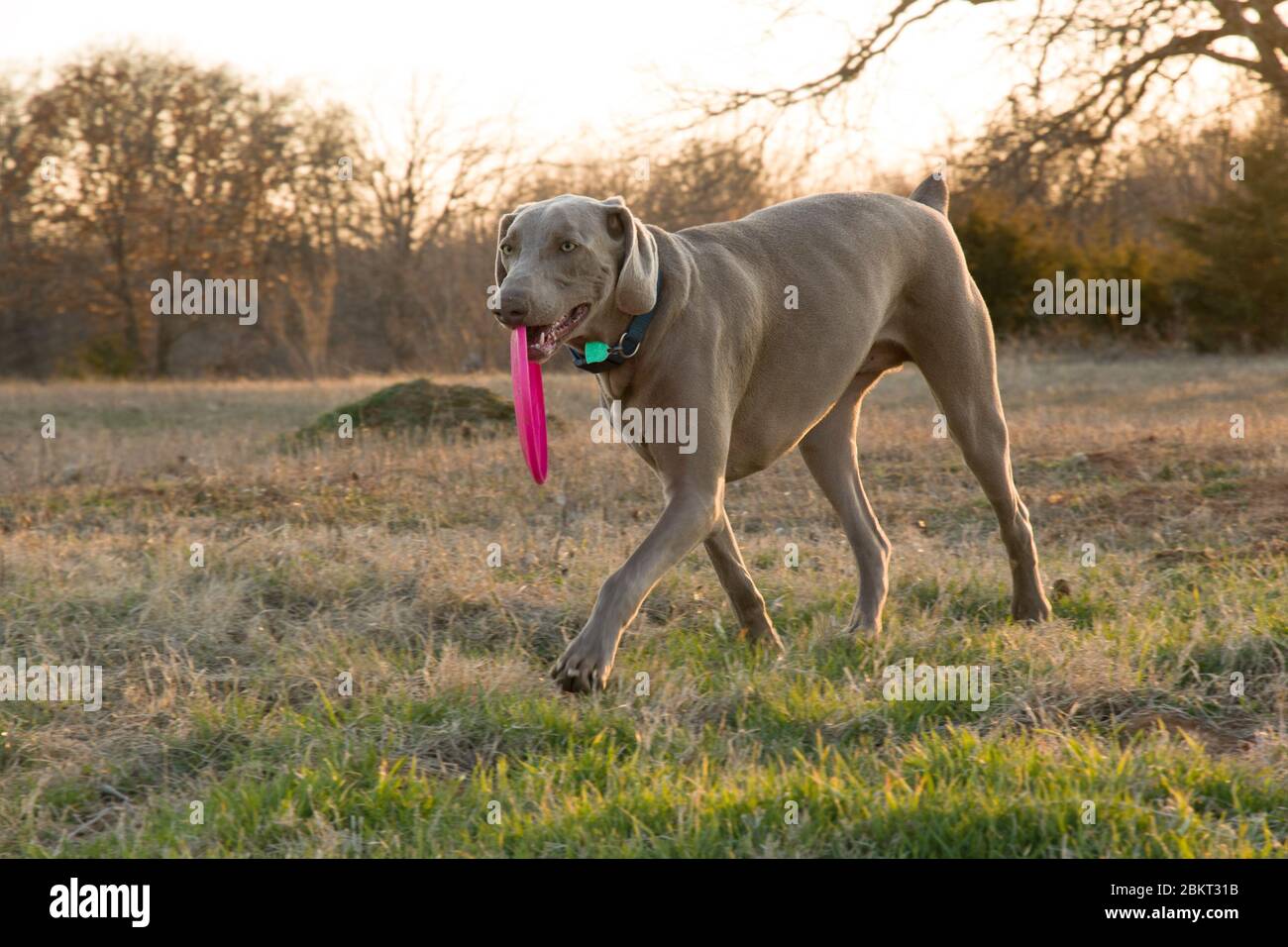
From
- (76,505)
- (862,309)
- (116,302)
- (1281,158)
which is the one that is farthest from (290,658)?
(116,302)

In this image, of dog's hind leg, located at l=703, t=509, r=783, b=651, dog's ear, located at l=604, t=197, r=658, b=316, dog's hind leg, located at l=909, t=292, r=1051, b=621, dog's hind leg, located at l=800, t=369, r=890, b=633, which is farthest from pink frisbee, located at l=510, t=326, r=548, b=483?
dog's hind leg, located at l=909, t=292, r=1051, b=621

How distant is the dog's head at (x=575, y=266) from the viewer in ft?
12.9

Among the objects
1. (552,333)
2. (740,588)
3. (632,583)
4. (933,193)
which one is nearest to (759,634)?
(740,588)

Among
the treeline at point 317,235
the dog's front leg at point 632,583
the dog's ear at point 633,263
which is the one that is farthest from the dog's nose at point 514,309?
the treeline at point 317,235

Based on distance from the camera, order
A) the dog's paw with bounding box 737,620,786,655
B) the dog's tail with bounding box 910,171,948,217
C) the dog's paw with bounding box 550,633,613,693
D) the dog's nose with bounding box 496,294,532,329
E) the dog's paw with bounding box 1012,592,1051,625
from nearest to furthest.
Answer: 1. the dog's nose with bounding box 496,294,532,329
2. the dog's paw with bounding box 550,633,613,693
3. the dog's paw with bounding box 737,620,786,655
4. the dog's paw with bounding box 1012,592,1051,625
5. the dog's tail with bounding box 910,171,948,217

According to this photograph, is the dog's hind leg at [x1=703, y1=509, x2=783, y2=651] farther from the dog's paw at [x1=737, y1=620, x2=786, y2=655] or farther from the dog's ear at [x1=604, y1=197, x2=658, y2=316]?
the dog's ear at [x1=604, y1=197, x2=658, y2=316]

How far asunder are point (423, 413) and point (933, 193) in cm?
723

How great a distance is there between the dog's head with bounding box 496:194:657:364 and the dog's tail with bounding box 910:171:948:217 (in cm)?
201

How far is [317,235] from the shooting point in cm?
3008

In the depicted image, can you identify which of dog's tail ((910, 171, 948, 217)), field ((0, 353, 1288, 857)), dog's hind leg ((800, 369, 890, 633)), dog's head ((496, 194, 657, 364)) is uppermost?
dog's tail ((910, 171, 948, 217))

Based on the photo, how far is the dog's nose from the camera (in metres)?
3.80

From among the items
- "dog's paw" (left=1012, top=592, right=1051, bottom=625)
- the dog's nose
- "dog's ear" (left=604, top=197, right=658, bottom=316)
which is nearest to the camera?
the dog's nose

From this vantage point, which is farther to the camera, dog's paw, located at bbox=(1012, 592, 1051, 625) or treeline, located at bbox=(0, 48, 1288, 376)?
treeline, located at bbox=(0, 48, 1288, 376)
